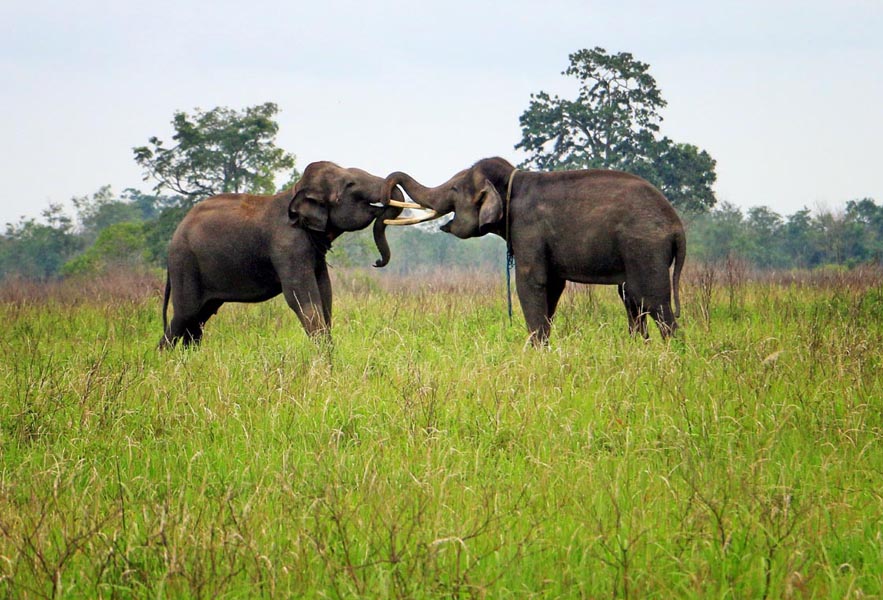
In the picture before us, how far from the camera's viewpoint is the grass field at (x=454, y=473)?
136 inches

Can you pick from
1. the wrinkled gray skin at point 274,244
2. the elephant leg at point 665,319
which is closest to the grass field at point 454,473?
the elephant leg at point 665,319

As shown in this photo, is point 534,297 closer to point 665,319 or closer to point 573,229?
point 573,229

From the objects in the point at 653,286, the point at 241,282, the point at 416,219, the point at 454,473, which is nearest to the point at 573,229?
the point at 653,286

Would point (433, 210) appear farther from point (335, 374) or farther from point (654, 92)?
point (654, 92)

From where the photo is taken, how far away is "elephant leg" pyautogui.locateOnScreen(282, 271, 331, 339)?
8.30 metres

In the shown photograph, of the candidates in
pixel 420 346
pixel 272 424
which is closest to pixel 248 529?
pixel 272 424

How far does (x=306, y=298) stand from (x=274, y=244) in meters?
0.58

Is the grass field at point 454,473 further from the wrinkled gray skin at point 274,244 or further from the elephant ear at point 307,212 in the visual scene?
the elephant ear at point 307,212

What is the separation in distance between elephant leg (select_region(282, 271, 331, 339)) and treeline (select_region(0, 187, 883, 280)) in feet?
53.0

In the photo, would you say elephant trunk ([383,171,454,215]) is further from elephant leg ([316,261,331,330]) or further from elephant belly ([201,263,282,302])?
elephant belly ([201,263,282,302])

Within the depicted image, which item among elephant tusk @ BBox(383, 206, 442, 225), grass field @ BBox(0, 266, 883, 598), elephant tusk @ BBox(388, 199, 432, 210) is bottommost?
grass field @ BBox(0, 266, 883, 598)

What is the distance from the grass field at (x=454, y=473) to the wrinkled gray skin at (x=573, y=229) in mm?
487

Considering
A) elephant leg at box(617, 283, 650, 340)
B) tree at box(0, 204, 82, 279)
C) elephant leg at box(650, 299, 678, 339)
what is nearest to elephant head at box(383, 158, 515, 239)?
elephant leg at box(617, 283, 650, 340)

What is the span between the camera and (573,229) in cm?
805
